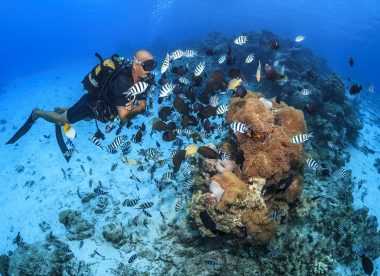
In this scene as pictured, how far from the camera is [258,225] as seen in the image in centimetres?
524

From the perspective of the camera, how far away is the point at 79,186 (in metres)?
10.6

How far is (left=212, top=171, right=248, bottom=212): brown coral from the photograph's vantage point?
16.9 feet

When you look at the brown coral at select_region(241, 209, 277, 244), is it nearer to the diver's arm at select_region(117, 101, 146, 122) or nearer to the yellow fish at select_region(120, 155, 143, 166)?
the diver's arm at select_region(117, 101, 146, 122)

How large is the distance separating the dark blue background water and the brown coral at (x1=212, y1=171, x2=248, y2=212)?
34.3 meters

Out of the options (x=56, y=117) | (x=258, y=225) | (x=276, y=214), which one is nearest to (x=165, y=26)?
(x=56, y=117)

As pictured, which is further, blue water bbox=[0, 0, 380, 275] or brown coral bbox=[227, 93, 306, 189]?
blue water bbox=[0, 0, 380, 275]

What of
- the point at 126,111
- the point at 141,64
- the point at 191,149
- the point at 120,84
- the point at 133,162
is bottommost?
the point at 133,162

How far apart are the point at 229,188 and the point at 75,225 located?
5.60 meters

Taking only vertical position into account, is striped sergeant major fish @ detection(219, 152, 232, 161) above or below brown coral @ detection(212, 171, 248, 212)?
below

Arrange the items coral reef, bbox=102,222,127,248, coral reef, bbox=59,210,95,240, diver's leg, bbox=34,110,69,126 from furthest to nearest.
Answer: diver's leg, bbox=34,110,69,126
coral reef, bbox=59,210,95,240
coral reef, bbox=102,222,127,248

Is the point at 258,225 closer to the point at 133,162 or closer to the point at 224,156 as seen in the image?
the point at 224,156

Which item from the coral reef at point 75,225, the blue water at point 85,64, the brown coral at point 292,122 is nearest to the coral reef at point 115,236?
the blue water at point 85,64

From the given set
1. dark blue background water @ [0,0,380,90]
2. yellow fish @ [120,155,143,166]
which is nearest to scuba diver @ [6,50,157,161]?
yellow fish @ [120,155,143,166]

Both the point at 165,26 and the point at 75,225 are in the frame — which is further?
the point at 165,26
